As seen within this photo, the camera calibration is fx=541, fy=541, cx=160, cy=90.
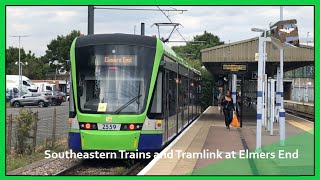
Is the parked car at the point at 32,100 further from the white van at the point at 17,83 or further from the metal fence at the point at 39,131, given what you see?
the metal fence at the point at 39,131

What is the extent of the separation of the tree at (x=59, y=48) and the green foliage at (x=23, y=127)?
7003cm

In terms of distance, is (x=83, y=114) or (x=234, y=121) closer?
(x=83, y=114)

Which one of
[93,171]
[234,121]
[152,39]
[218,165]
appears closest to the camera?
[218,165]

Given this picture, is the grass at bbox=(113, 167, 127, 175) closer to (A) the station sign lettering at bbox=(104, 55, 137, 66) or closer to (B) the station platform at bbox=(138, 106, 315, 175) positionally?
(B) the station platform at bbox=(138, 106, 315, 175)

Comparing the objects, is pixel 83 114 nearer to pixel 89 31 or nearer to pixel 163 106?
pixel 163 106

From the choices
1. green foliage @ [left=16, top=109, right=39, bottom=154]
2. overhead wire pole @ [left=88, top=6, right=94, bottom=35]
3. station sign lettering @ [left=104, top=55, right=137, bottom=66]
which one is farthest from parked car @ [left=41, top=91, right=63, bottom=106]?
station sign lettering @ [left=104, top=55, right=137, bottom=66]

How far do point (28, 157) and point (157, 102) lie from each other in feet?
15.4

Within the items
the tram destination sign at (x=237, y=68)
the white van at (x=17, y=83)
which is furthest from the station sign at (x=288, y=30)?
the white van at (x=17, y=83)

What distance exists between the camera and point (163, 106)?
14.2 metres

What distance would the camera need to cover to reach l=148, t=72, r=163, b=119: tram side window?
13.5 m

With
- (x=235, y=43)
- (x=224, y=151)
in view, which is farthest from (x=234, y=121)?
(x=224, y=151)

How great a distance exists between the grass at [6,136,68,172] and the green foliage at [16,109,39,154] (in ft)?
1.02

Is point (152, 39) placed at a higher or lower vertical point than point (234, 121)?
higher

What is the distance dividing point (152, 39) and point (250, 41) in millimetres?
14033
